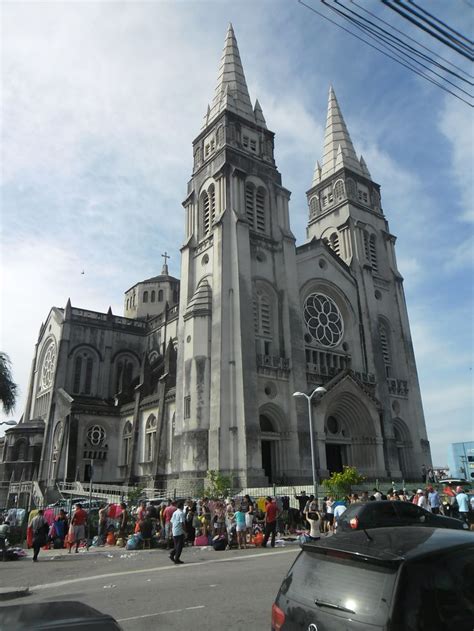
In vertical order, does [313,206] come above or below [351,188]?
above

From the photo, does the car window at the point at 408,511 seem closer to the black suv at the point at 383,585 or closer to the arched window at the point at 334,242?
the black suv at the point at 383,585

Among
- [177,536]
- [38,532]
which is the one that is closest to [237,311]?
[38,532]

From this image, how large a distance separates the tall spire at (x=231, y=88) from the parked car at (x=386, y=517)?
33.0 m

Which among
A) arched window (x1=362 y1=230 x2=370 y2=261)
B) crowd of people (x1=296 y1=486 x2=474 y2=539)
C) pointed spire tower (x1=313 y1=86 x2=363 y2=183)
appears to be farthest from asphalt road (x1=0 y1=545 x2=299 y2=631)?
pointed spire tower (x1=313 y1=86 x2=363 y2=183)

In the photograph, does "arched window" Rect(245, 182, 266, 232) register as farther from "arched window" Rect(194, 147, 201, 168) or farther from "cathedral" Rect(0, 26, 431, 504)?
"arched window" Rect(194, 147, 201, 168)

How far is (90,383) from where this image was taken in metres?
46.1

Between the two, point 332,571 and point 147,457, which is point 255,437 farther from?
point 332,571

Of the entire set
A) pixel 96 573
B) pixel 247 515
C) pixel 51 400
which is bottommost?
pixel 96 573

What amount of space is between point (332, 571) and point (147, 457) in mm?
34053

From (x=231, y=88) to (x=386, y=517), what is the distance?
1468 inches

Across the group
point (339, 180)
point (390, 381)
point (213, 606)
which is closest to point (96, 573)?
point (213, 606)

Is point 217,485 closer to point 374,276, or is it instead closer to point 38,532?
point 38,532

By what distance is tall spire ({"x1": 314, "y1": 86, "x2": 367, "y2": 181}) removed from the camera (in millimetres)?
45469

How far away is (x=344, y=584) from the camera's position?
3777 millimetres
